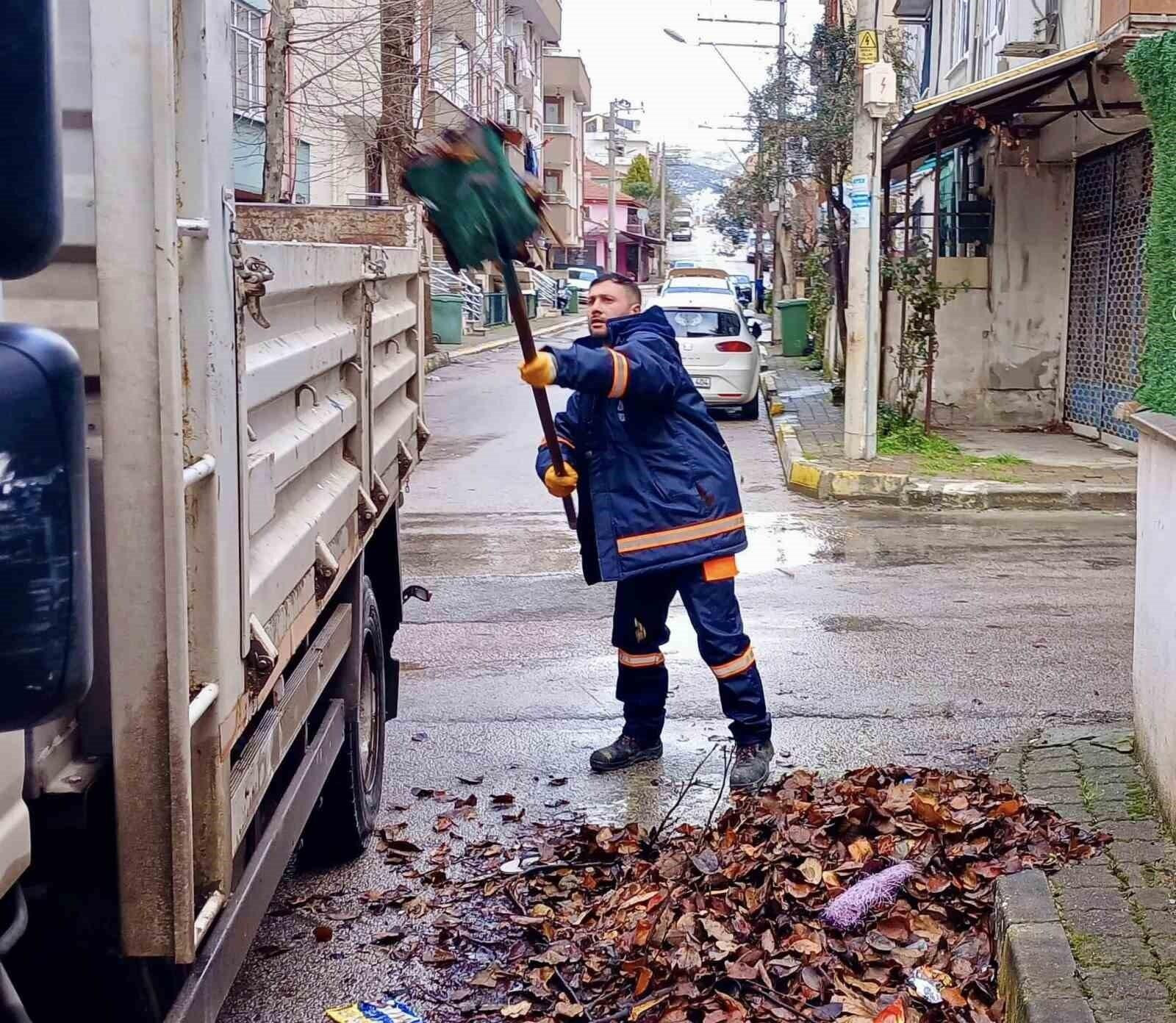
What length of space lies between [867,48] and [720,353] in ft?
19.4

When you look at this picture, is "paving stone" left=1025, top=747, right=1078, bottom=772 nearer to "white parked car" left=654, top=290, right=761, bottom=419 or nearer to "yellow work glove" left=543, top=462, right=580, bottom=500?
"yellow work glove" left=543, top=462, right=580, bottom=500

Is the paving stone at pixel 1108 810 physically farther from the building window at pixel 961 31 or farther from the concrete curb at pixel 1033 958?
the building window at pixel 961 31

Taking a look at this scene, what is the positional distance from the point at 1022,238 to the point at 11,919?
49.8 feet

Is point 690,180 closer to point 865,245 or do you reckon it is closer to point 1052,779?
point 865,245

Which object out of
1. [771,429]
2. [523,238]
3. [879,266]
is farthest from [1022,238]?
[523,238]

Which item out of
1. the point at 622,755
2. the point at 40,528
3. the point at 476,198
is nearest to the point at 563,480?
the point at 622,755

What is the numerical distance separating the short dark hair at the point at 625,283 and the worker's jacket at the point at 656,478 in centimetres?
10

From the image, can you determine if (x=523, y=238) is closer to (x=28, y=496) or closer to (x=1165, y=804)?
(x=1165, y=804)

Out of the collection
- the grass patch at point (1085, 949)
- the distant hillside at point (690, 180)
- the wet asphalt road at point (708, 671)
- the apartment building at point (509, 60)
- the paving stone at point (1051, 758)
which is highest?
the distant hillside at point (690, 180)

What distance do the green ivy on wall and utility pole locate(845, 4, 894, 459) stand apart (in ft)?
26.2

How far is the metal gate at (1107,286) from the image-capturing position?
45.1ft

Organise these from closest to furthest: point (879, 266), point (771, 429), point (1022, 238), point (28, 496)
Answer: point (28, 496) → point (879, 266) → point (1022, 238) → point (771, 429)

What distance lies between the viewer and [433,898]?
4.44 m

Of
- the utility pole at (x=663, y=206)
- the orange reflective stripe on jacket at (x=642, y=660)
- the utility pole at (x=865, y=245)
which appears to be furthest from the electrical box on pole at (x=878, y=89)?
the utility pole at (x=663, y=206)
